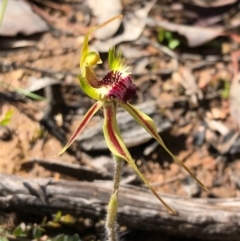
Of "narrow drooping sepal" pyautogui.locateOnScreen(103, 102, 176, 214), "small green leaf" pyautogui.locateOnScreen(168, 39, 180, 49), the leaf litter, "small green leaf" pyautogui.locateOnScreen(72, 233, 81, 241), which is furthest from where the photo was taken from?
"small green leaf" pyautogui.locateOnScreen(168, 39, 180, 49)

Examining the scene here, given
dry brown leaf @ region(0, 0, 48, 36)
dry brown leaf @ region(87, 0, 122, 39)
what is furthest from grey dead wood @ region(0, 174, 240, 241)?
dry brown leaf @ region(87, 0, 122, 39)

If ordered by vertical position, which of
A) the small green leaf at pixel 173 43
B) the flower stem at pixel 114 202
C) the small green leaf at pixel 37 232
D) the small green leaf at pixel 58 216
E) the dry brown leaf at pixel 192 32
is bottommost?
the flower stem at pixel 114 202

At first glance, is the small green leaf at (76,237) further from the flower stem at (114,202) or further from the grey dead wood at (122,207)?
the flower stem at (114,202)

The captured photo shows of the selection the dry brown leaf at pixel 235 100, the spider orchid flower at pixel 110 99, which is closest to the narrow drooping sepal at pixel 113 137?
the spider orchid flower at pixel 110 99

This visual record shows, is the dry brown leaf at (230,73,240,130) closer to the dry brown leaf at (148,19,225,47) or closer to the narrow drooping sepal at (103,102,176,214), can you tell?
the dry brown leaf at (148,19,225,47)

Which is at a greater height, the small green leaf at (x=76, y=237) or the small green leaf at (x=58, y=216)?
the small green leaf at (x=58, y=216)

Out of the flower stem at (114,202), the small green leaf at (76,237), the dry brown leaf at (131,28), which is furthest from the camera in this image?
the dry brown leaf at (131,28)

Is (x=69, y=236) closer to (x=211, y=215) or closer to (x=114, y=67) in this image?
(x=211, y=215)

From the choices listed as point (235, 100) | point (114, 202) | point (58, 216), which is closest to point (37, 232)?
point (58, 216)

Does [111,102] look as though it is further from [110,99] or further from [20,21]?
[20,21]

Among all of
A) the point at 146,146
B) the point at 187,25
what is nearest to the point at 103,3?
the point at 187,25
